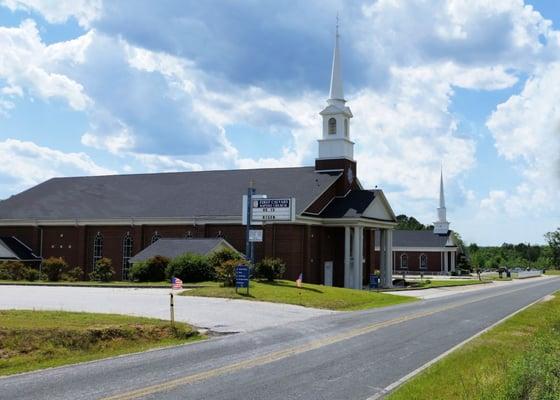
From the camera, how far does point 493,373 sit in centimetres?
1159

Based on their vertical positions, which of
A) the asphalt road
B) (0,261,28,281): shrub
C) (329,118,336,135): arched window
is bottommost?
the asphalt road

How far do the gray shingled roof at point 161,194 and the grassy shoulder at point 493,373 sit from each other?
104ft

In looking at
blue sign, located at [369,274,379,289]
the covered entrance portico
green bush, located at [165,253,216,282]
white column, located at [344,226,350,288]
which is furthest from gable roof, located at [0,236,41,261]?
blue sign, located at [369,274,379,289]

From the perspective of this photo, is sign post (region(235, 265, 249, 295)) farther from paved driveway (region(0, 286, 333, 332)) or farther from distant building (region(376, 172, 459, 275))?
distant building (region(376, 172, 459, 275))

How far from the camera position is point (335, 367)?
1251 cm

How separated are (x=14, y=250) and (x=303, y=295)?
3177cm

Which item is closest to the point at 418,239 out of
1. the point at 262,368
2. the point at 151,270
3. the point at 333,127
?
the point at 333,127

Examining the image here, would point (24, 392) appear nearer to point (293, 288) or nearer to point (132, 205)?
Result: point (293, 288)

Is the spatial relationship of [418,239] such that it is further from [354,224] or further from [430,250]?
[354,224]

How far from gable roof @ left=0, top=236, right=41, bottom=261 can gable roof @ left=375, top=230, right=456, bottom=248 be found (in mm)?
59541

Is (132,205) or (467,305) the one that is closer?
(467,305)

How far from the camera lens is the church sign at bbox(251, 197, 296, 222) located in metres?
39.8

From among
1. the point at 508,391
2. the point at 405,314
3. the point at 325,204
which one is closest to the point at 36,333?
the point at 508,391

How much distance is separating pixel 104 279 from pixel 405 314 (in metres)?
27.7
